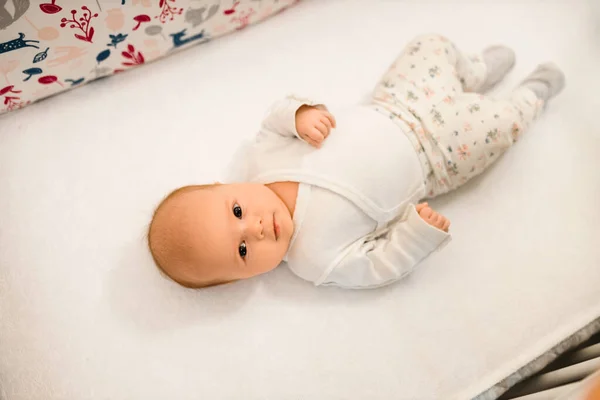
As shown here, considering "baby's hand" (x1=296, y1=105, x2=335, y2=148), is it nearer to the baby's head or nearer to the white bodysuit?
the white bodysuit

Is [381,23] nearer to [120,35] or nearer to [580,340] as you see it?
[120,35]

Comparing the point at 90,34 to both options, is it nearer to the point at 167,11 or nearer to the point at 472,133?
the point at 167,11

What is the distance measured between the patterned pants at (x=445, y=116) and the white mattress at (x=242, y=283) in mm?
81

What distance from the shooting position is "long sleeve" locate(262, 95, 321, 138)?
3.09 feet

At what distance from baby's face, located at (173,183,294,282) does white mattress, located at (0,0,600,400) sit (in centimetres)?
13

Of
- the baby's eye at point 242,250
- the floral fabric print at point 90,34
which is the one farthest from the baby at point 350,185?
the floral fabric print at point 90,34

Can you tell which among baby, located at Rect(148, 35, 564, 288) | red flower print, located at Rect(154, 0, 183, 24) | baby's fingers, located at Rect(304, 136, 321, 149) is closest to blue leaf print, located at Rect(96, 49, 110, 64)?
red flower print, located at Rect(154, 0, 183, 24)

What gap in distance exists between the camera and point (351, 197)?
0.92 meters

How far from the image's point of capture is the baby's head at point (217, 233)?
79cm

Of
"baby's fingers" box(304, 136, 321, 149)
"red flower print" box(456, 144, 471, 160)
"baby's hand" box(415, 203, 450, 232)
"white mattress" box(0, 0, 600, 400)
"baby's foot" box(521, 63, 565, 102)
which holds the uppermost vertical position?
"baby's foot" box(521, 63, 565, 102)

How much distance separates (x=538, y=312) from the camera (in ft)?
3.07

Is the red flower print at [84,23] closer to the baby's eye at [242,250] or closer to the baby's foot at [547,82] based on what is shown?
the baby's eye at [242,250]

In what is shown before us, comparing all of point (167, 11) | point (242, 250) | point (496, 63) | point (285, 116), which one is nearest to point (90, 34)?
point (167, 11)

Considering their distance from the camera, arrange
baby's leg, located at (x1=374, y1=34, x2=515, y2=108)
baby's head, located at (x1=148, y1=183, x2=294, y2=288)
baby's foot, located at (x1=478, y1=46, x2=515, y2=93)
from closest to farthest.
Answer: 1. baby's head, located at (x1=148, y1=183, x2=294, y2=288)
2. baby's leg, located at (x1=374, y1=34, x2=515, y2=108)
3. baby's foot, located at (x1=478, y1=46, x2=515, y2=93)
